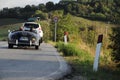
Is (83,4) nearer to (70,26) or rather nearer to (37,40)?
(70,26)

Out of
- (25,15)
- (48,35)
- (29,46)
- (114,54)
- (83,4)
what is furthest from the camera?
(25,15)

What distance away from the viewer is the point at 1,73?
1215 cm

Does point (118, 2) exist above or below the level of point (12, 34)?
above

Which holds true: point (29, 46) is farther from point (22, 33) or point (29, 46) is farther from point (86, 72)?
point (86, 72)

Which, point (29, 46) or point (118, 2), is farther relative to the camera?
point (29, 46)

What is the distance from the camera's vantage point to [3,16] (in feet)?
356

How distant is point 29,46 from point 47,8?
84358 mm

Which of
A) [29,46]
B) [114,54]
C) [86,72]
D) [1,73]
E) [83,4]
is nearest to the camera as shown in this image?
[1,73]

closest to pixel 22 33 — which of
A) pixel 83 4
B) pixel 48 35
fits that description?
pixel 48 35

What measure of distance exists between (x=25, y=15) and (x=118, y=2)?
90155mm

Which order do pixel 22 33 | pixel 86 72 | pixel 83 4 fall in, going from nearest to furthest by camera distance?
pixel 86 72 → pixel 22 33 → pixel 83 4

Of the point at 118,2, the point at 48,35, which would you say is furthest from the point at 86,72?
the point at 48,35

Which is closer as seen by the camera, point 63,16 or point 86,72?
point 86,72

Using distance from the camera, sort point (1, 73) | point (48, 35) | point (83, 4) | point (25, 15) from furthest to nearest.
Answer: point (25, 15) → point (83, 4) → point (48, 35) → point (1, 73)
